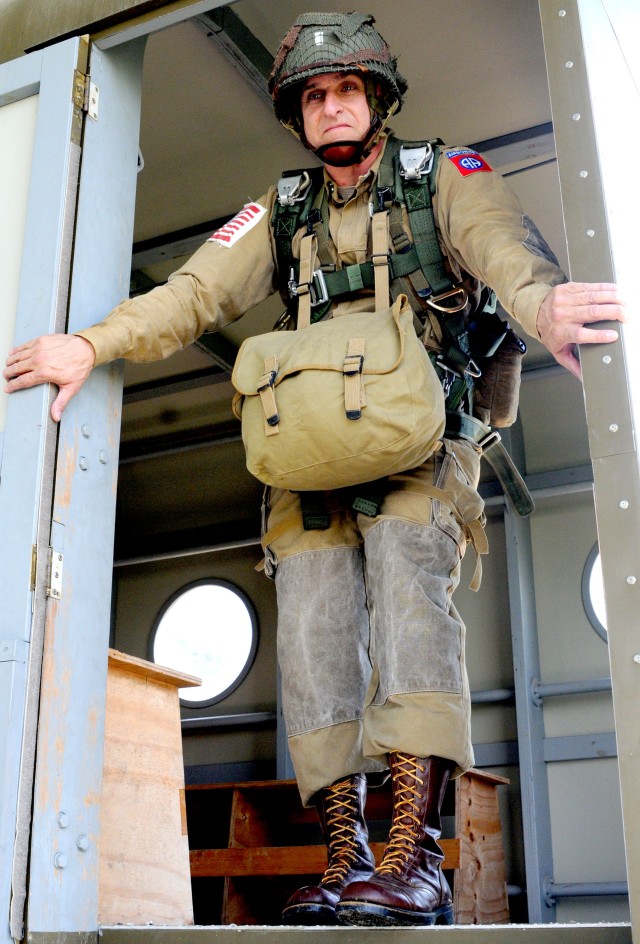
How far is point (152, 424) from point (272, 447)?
14.7ft

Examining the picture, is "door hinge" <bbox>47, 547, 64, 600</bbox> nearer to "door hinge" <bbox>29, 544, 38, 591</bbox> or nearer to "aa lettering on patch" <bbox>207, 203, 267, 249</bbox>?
→ "door hinge" <bbox>29, 544, 38, 591</bbox>

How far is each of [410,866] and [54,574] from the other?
1.03m

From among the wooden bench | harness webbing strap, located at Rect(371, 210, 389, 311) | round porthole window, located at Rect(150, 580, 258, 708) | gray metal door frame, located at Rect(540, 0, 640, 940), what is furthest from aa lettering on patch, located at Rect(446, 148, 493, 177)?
round porthole window, located at Rect(150, 580, 258, 708)

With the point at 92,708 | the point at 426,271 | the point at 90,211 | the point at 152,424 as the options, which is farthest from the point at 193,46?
the point at 152,424

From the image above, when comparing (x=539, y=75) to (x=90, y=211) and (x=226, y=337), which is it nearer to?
(x=90, y=211)

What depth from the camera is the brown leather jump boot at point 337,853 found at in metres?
2.16

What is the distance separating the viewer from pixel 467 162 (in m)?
2.61

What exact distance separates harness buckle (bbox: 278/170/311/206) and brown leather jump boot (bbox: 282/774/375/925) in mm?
1530

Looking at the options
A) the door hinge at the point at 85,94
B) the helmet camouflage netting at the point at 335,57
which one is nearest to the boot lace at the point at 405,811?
the helmet camouflage netting at the point at 335,57

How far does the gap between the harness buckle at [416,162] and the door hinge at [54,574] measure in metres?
1.29

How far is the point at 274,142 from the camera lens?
4.07 metres

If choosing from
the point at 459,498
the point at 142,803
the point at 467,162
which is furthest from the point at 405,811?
the point at 467,162

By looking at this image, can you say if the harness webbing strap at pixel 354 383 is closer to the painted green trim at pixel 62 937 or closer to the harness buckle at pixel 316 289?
the harness buckle at pixel 316 289

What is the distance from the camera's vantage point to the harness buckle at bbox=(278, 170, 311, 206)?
9.25 ft
